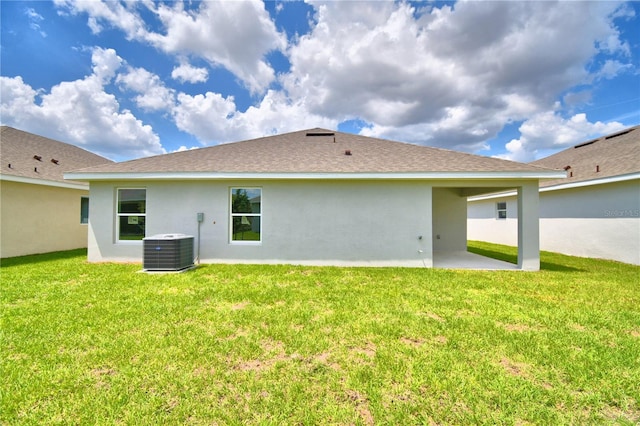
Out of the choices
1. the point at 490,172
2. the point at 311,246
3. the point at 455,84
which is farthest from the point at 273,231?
the point at 455,84

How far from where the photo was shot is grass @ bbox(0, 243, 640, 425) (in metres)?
2.04

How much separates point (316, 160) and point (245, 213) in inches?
113

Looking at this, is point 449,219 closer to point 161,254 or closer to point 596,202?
point 596,202

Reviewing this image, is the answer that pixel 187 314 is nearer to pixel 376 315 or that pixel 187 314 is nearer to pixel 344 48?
pixel 376 315

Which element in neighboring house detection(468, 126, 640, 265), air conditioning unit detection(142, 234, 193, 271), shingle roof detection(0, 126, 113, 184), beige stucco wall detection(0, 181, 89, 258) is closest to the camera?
air conditioning unit detection(142, 234, 193, 271)

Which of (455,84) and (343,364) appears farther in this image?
(455,84)

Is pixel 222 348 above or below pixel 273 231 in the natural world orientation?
below

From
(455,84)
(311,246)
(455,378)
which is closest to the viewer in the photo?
(455,378)

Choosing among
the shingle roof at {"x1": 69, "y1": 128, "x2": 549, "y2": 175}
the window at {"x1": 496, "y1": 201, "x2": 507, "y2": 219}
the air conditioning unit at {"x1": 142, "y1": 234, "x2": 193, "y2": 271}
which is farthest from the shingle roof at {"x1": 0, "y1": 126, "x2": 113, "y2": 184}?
→ the window at {"x1": 496, "y1": 201, "x2": 507, "y2": 219}

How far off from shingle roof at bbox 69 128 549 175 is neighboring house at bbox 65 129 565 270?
6cm

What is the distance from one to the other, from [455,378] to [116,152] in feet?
79.6

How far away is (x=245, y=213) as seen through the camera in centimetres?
789

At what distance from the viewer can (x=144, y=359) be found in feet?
8.84

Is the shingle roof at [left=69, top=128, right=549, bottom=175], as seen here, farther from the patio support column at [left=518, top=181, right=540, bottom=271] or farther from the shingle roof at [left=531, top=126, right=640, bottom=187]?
the shingle roof at [left=531, top=126, right=640, bottom=187]
